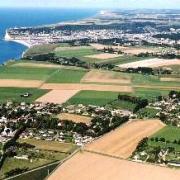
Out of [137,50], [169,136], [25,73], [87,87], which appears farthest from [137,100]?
[137,50]

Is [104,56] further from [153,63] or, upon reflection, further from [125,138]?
[125,138]

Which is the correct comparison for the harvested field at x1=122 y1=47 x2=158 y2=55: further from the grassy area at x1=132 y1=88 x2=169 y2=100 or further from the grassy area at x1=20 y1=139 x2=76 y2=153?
the grassy area at x1=20 y1=139 x2=76 y2=153

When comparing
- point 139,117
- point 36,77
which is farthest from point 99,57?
point 139,117

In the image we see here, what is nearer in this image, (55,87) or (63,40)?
(55,87)

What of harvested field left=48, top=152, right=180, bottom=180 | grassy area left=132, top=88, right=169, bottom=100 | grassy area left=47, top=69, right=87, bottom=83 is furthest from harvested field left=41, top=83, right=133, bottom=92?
harvested field left=48, top=152, right=180, bottom=180

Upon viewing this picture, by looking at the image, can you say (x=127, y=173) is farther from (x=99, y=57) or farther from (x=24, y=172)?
(x=99, y=57)

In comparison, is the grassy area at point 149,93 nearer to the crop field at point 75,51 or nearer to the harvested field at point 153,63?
the harvested field at point 153,63
